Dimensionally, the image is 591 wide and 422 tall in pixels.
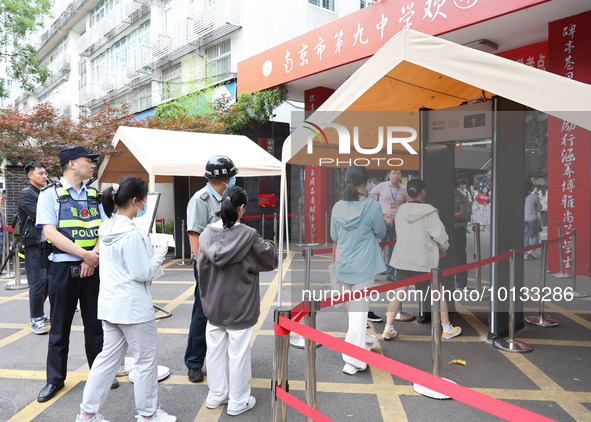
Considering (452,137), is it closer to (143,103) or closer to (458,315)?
(458,315)

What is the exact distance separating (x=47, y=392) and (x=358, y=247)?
8.91 feet

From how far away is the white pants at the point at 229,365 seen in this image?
276cm

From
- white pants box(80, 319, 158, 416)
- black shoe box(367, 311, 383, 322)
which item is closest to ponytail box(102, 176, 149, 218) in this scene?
white pants box(80, 319, 158, 416)

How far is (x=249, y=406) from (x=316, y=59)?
7.98m

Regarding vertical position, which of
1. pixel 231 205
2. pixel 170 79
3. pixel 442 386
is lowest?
pixel 442 386

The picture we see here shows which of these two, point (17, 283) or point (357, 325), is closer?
point (357, 325)

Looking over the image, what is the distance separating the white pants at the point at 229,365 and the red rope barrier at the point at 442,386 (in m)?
0.85

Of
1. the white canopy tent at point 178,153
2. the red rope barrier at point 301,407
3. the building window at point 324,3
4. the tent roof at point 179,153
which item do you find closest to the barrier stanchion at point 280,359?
the red rope barrier at point 301,407

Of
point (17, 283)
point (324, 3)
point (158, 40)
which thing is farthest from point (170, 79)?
point (17, 283)

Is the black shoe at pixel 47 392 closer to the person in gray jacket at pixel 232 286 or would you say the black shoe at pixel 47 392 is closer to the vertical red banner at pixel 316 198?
the person in gray jacket at pixel 232 286

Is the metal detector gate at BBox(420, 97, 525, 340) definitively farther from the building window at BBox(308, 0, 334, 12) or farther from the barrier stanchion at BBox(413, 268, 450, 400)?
the building window at BBox(308, 0, 334, 12)

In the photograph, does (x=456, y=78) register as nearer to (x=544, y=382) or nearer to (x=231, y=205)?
(x=231, y=205)

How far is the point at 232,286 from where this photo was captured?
2.73 metres

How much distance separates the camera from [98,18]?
2580 cm
